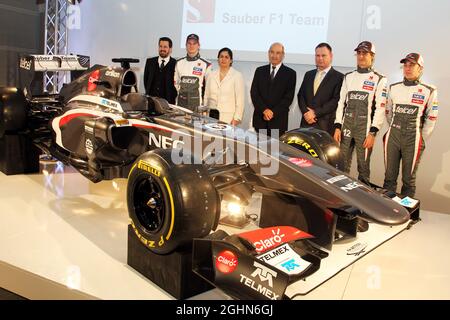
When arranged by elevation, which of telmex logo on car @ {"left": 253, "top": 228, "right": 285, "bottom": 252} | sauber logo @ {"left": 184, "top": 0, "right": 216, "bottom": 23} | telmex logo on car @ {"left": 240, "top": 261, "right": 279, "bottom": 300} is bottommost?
telmex logo on car @ {"left": 240, "top": 261, "right": 279, "bottom": 300}

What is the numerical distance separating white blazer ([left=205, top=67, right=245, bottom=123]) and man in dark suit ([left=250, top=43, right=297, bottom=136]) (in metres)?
0.25

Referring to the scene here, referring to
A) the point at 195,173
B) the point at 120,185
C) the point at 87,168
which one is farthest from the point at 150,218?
the point at 120,185

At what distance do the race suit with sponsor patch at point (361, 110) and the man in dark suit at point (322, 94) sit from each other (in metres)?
0.13

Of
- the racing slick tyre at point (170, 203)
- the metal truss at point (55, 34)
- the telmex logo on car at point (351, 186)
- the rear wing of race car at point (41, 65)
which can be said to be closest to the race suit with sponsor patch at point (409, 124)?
the telmex logo on car at point (351, 186)

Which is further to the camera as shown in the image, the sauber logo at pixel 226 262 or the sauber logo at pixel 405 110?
the sauber logo at pixel 405 110

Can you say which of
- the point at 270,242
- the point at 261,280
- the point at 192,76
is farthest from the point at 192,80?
the point at 261,280

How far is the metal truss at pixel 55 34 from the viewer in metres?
6.97

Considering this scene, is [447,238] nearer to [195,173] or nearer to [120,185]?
[195,173]

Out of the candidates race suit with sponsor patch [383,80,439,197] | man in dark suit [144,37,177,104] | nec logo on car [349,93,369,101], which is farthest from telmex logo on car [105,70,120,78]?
race suit with sponsor patch [383,80,439,197]

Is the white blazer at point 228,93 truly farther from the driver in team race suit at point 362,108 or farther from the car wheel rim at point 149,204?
the car wheel rim at point 149,204

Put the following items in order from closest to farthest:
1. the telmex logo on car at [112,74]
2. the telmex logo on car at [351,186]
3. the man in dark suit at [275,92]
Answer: the telmex logo on car at [351,186], the telmex logo on car at [112,74], the man in dark suit at [275,92]

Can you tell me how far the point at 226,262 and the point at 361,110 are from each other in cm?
305

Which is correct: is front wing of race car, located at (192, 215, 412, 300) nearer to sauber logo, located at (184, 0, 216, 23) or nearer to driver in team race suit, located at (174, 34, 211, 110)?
driver in team race suit, located at (174, 34, 211, 110)

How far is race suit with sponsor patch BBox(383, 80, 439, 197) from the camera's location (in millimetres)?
4426
